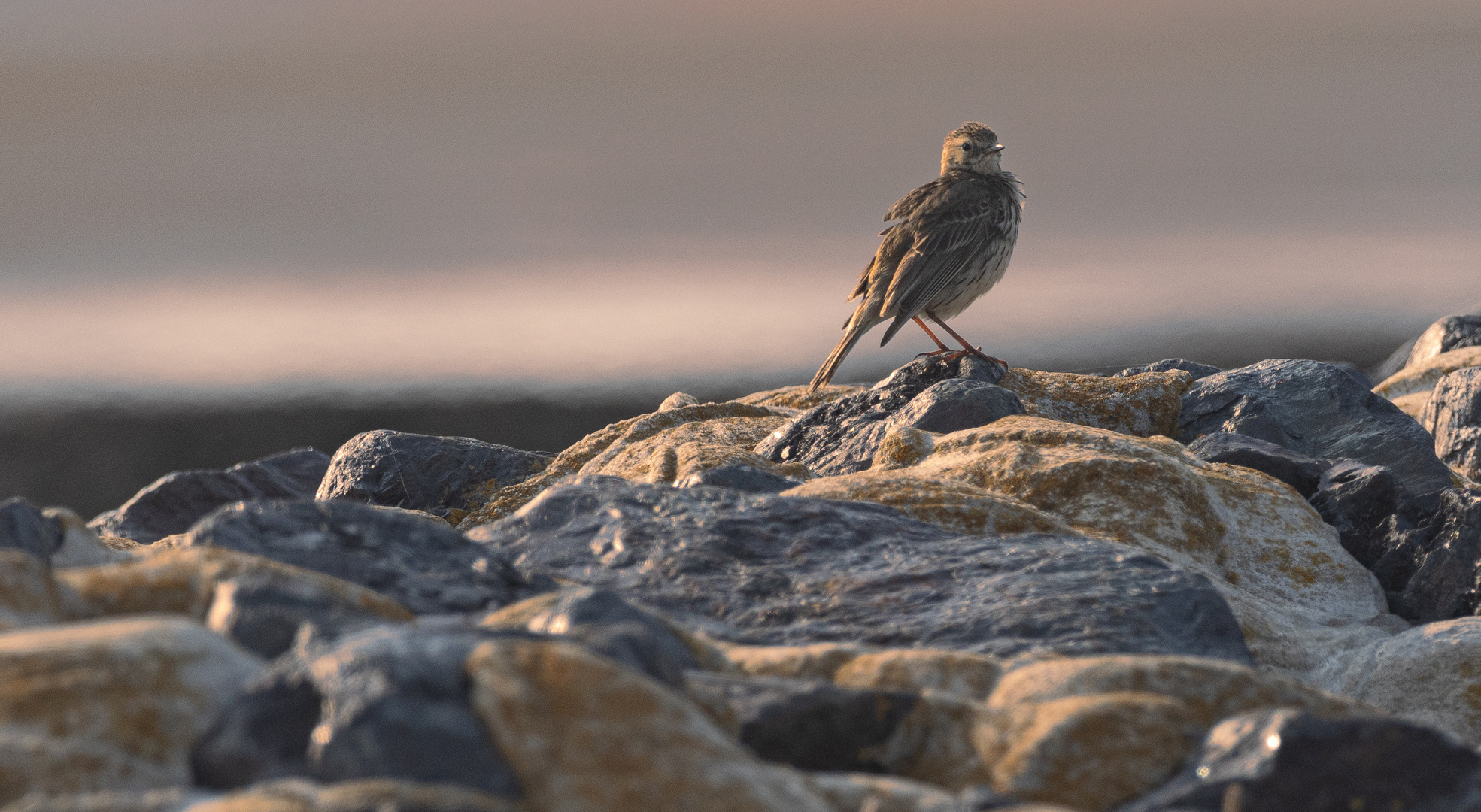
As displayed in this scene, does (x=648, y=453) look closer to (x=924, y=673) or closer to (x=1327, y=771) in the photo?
(x=924, y=673)

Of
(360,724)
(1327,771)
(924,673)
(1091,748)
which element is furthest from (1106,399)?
(360,724)

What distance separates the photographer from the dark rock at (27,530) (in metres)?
6.18

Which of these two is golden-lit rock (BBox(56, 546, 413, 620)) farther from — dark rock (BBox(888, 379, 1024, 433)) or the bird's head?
the bird's head

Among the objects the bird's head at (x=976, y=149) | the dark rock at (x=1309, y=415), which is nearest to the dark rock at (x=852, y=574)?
the dark rock at (x=1309, y=415)

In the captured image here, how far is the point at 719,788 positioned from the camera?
3.99 m

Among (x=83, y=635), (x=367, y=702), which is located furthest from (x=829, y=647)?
(x=83, y=635)

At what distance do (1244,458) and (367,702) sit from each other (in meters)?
12.3

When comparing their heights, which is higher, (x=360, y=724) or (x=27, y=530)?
(x=27, y=530)

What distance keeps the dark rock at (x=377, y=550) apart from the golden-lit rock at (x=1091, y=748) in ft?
10.2

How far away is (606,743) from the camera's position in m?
4.02

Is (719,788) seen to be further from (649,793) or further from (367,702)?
(367,702)

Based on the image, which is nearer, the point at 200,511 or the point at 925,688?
the point at 925,688

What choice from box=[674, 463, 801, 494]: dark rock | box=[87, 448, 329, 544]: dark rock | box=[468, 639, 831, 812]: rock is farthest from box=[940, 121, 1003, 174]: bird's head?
box=[468, 639, 831, 812]: rock

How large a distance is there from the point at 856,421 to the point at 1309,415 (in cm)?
734
